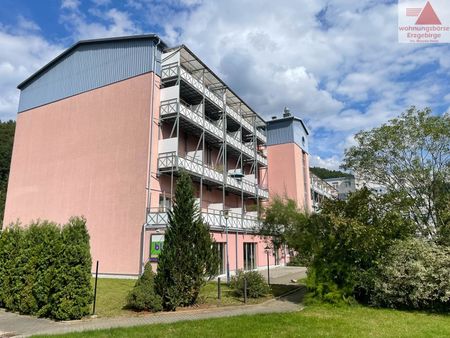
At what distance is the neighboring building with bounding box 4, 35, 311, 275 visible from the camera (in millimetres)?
21266

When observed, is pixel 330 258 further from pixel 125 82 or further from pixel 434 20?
pixel 125 82

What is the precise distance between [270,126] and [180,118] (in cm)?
2036

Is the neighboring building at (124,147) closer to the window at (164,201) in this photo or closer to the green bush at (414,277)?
the window at (164,201)

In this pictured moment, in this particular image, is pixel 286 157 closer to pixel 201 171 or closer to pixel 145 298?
pixel 201 171

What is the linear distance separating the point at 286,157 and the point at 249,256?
15.8 metres

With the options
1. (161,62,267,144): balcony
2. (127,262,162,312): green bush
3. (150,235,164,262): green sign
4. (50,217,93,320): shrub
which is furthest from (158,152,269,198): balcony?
(50,217,93,320): shrub

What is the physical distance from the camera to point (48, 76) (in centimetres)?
2808

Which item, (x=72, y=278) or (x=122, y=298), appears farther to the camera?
(x=122, y=298)

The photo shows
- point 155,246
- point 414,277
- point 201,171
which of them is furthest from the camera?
point 201,171

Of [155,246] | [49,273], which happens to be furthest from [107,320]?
[155,246]

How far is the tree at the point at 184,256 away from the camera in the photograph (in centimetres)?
1155

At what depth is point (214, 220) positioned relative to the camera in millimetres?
23156

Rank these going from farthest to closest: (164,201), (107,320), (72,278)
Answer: (164,201), (72,278), (107,320)

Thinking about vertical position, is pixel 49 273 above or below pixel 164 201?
below
